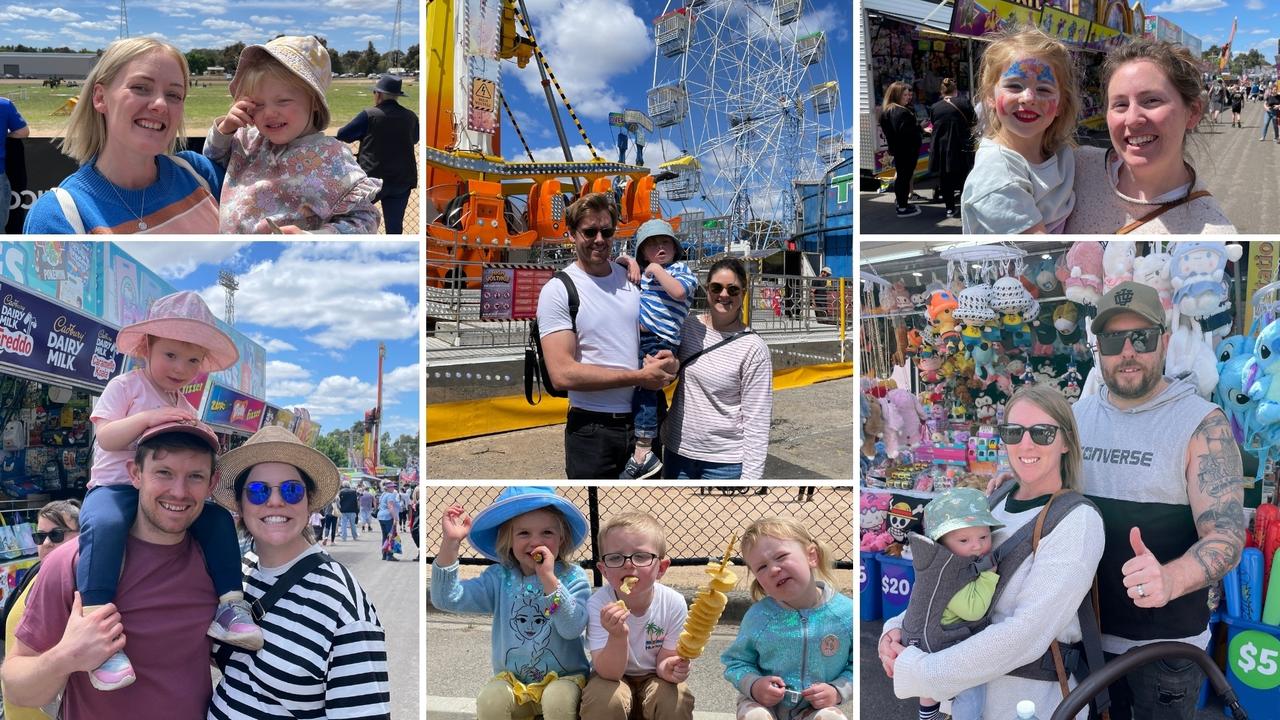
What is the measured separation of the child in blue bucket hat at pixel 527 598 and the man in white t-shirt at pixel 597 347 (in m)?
0.30

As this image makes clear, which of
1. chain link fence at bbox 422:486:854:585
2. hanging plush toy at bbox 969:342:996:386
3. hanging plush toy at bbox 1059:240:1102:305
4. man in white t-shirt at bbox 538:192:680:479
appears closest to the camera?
hanging plush toy at bbox 1059:240:1102:305

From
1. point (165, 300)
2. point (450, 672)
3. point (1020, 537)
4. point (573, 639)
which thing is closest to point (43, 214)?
point (165, 300)

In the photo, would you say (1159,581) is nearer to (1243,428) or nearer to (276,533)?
(1243,428)

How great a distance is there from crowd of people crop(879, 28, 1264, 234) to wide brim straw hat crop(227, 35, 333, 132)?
74.1 inches

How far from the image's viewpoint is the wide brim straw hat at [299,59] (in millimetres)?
2268

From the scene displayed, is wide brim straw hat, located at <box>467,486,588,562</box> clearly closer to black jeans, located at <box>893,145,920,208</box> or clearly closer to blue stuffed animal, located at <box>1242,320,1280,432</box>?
blue stuffed animal, located at <box>1242,320,1280,432</box>

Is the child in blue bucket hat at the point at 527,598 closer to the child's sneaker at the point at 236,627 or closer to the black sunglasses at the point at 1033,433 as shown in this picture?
the child's sneaker at the point at 236,627

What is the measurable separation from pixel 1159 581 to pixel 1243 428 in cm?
68

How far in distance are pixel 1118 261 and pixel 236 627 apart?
9.89 feet

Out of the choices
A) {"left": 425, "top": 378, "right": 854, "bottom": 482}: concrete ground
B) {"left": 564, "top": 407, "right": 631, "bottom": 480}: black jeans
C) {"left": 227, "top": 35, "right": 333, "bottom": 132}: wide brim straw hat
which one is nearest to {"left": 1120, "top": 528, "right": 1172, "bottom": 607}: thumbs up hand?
{"left": 564, "top": 407, "right": 631, "bottom": 480}: black jeans

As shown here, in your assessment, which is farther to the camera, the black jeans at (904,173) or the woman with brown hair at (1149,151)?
the black jeans at (904,173)

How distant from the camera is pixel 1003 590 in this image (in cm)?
261

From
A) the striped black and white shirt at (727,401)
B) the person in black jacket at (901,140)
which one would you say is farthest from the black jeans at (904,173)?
the striped black and white shirt at (727,401)

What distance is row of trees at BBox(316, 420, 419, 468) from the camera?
2.91m
